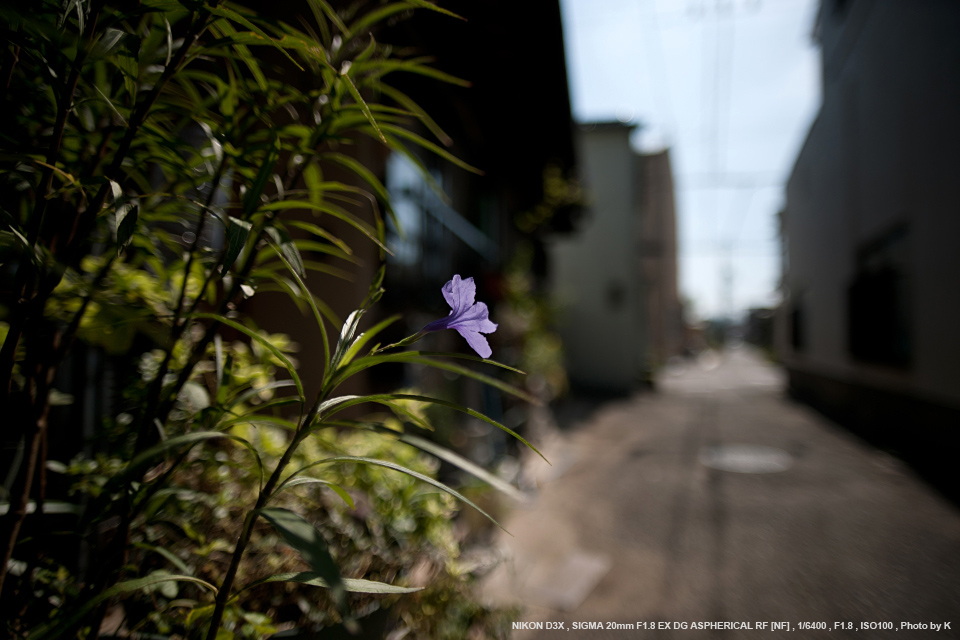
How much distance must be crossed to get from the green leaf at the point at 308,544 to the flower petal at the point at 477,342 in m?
0.22

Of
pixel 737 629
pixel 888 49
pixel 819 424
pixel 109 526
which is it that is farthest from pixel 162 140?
pixel 819 424

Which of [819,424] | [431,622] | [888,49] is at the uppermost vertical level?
[888,49]

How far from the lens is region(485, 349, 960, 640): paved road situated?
1.74 m

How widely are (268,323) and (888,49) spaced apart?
4.31 m

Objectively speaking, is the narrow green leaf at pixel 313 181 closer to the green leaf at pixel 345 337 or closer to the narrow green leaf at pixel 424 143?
the narrow green leaf at pixel 424 143

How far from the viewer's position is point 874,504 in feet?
8.75

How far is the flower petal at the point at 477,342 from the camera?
46 centimetres

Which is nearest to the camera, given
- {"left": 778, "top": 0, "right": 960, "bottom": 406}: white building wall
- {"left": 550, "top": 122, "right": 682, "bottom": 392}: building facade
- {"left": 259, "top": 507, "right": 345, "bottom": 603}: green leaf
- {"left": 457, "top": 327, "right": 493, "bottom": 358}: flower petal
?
{"left": 259, "top": 507, "right": 345, "bottom": 603}: green leaf

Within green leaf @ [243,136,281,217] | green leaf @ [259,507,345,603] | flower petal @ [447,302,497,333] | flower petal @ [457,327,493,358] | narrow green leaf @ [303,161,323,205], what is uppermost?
narrow green leaf @ [303,161,323,205]

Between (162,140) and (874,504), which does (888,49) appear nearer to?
(874,504)

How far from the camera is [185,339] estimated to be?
95 centimetres

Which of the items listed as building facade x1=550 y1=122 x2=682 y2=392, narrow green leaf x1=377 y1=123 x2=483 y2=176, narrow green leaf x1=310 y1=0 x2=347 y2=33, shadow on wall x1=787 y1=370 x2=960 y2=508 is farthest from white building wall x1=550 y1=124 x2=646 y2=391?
narrow green leaf x1=310 y1=0 x2=347 y2=33

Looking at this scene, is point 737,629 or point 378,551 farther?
point 737,629

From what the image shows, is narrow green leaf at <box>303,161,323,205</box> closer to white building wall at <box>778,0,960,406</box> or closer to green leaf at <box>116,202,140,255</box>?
green leaf at <box>116,202,140,255</box>
